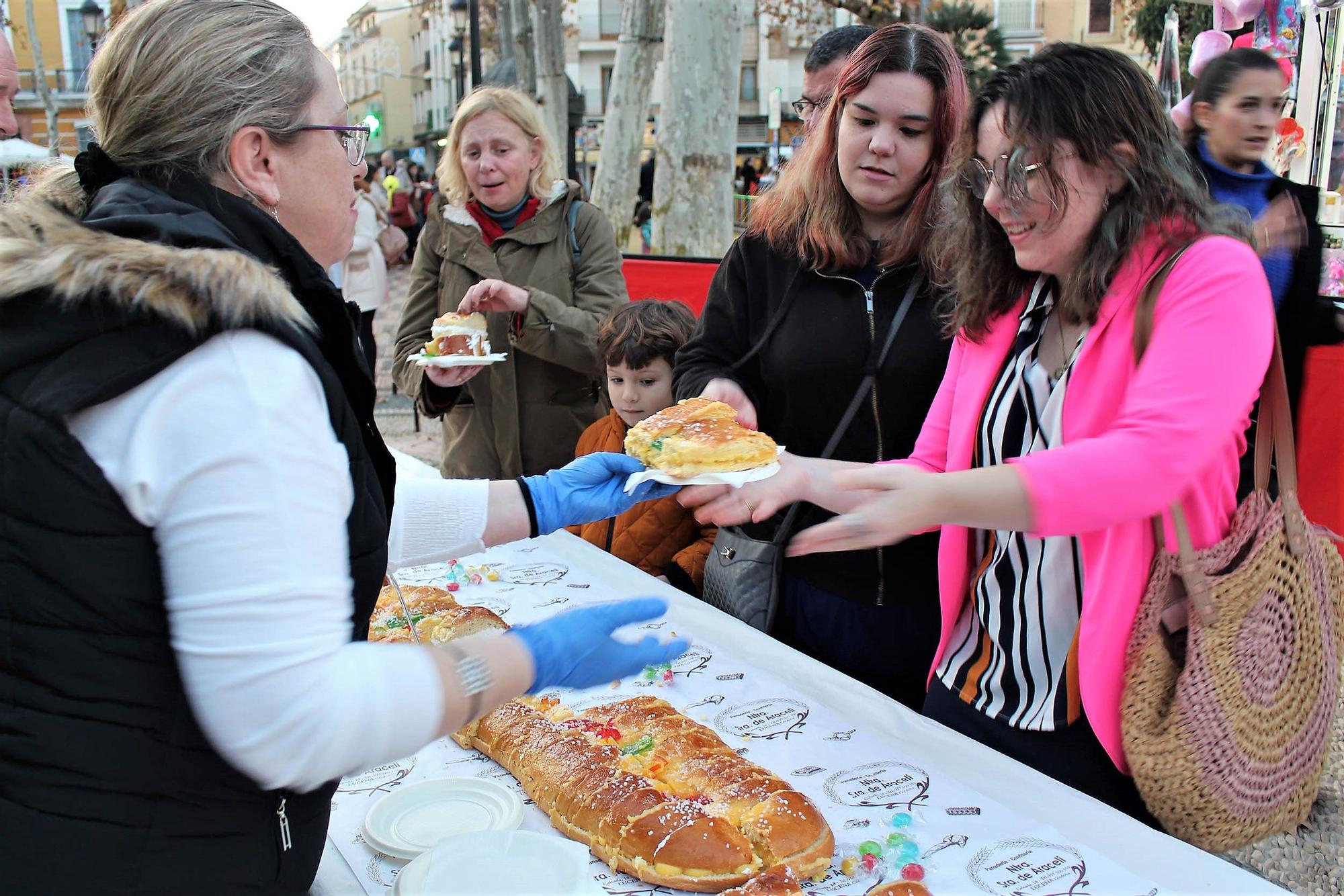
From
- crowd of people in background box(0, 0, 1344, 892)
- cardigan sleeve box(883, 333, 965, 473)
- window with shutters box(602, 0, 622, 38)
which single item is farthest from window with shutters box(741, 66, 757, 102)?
cardigan sleeve box(883, 333, 965, 473)

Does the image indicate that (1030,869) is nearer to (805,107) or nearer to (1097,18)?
(805,107)

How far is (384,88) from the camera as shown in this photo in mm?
68000

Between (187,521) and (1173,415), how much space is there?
1422 millimetres

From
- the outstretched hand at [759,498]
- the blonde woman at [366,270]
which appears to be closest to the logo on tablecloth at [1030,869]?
the outstretched hand at [759,498]

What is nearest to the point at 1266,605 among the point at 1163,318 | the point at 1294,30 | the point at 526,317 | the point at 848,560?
the point at 1163,318

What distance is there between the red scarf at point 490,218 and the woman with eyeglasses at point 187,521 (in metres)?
2.57

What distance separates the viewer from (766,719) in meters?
2.10

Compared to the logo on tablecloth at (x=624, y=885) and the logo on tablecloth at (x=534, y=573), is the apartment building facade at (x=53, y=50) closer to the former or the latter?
the logo on tablecloth at (x=534, y=573)

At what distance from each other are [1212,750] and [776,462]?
38.7 inches

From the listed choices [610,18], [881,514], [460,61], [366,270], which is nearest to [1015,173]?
[881,514]

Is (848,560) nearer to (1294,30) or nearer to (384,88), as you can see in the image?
(1294,30)

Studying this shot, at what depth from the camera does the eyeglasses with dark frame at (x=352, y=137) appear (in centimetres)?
136

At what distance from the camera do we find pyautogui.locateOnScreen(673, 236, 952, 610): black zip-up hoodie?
2.37 m

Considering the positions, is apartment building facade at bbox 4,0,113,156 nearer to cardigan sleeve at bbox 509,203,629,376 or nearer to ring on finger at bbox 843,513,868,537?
cardigan sleeve at bbox 509,203,629,376
